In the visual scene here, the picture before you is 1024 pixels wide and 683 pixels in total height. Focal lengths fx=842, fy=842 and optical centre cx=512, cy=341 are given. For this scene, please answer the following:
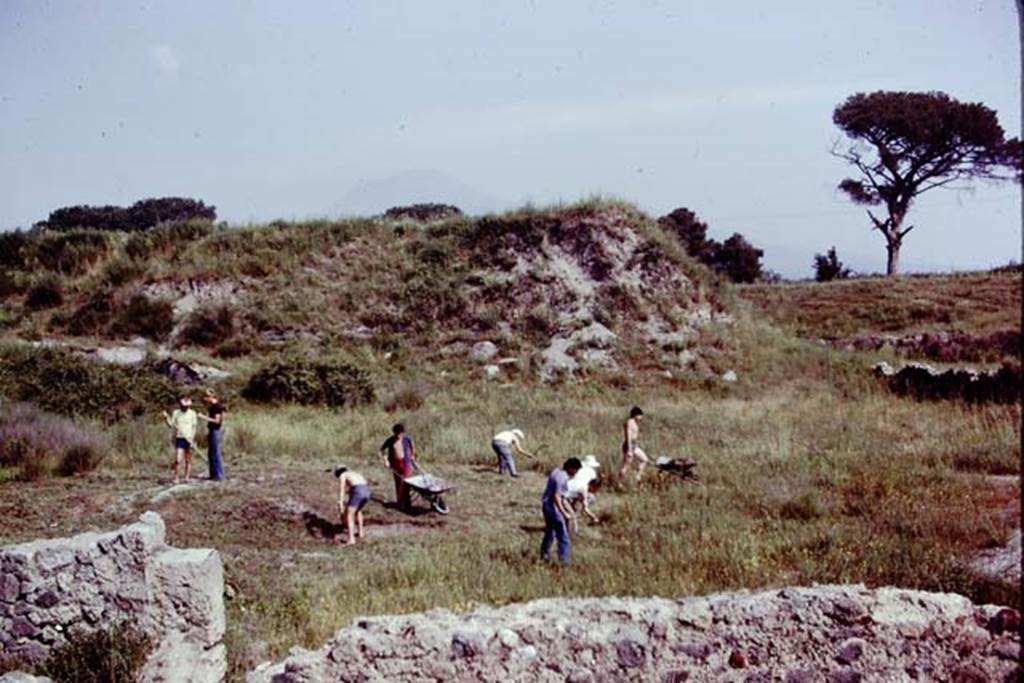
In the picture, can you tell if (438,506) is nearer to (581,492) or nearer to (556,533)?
(581,492)

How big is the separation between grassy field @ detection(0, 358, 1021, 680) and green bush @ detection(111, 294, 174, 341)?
9137 mm

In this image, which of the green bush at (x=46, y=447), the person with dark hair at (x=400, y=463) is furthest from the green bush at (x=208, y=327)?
the person with dark hair at (x=400, y=463)

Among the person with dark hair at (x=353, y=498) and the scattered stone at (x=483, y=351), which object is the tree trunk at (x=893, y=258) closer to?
the scattered stone at (x=483, y=351)

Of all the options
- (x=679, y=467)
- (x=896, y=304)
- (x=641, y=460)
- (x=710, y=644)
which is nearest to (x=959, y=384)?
(x=679, y=467)

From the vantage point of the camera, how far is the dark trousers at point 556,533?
10305mm

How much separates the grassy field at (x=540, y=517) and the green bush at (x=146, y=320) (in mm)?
9137

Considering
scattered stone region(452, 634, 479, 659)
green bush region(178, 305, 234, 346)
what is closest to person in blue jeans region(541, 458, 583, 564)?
scattered stone region(452, 634, 479, 659)

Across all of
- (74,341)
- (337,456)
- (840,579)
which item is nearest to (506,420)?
(337,456)

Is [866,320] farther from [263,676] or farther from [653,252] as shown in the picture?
[263,676]

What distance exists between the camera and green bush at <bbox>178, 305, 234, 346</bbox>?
2864cm

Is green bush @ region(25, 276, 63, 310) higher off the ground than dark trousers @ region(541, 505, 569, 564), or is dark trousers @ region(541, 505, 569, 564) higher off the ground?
green bush @ region(25, 276, 63, 310)

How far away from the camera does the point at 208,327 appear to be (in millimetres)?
28938

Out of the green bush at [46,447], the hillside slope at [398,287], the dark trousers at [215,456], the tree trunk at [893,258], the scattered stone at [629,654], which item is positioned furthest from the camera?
the tree trunk at [893,258]

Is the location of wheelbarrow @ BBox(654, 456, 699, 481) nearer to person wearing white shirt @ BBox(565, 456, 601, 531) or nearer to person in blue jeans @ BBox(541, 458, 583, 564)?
person wearing white shirt @ BBox(565, 456, 601, 531)
